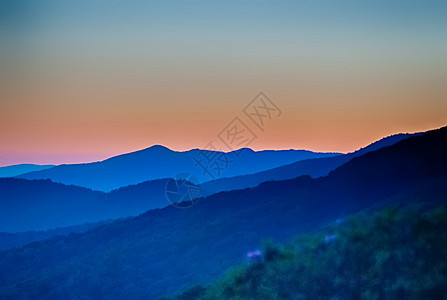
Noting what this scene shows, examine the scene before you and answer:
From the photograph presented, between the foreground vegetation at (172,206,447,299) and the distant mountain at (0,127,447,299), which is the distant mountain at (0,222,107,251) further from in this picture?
the foreground vegetation at (172,206,447,299)

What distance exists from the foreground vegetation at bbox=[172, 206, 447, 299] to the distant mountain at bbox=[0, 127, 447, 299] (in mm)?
27586

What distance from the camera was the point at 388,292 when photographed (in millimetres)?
37562

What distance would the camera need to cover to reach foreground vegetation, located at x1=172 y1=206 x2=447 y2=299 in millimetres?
38062

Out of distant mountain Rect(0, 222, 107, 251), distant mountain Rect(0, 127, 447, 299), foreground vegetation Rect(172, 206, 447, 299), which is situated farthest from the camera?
distant mountain Rect(0, 222, 107, 251)

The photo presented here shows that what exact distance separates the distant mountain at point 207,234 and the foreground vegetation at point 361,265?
2759cm

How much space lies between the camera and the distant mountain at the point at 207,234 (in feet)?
291

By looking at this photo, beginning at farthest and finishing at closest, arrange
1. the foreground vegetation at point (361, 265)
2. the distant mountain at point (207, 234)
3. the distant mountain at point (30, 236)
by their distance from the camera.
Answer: the distant mountain at point (30, 236), the distant mountain at point (207, 234), the foreground vegetation at point (361, 265)

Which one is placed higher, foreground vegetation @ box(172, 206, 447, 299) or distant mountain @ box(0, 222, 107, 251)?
distant mountain @ box(0, 222, 107, 251)

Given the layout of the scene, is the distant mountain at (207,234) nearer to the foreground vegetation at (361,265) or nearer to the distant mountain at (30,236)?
the foreground vegetation at (361,265)

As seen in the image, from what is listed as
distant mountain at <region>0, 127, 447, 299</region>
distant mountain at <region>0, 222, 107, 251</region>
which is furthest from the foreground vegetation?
distant mountain at <region>0, 222, 107, 251</region>

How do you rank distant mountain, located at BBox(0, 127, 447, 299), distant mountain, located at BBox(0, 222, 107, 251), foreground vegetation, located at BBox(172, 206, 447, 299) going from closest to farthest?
1. foreground vegetation, located at BBox(172, 206, 447, 299)
2. distant mountain, located at BBox(0, 127, 447, 299)
3. distant mountain, located at BBox(0, 222, 107, 251)

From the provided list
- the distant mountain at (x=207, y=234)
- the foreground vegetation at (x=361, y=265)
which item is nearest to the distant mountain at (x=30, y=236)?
the distant mountain at (x=207, y=234)

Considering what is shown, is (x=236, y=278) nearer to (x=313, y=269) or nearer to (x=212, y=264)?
(x=313, y=269)

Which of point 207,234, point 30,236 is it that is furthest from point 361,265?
point 30,236
